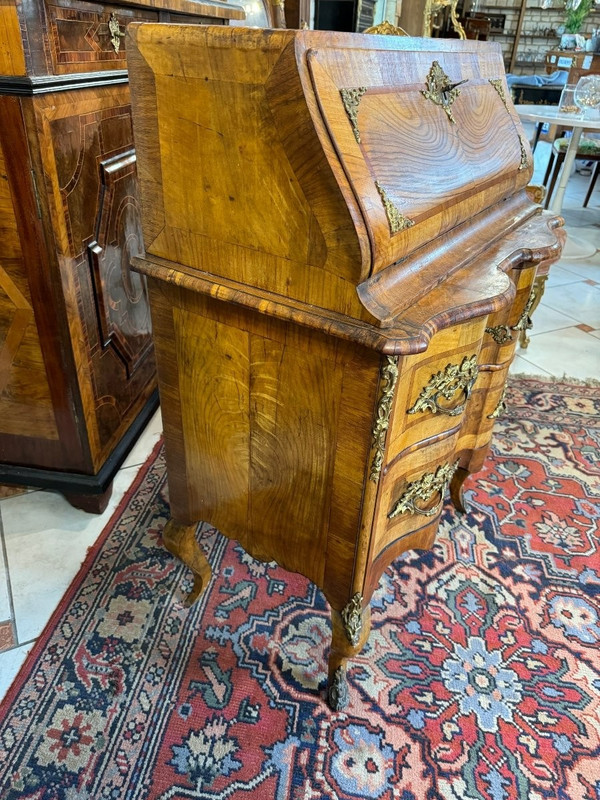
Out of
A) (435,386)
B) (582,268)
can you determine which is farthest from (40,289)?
(582,268)

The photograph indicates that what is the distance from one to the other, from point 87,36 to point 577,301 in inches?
124

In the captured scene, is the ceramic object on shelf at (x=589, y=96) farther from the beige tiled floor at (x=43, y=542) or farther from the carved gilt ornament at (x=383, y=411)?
the carved gilt ornament at (x=383, y=411)

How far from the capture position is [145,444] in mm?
2148

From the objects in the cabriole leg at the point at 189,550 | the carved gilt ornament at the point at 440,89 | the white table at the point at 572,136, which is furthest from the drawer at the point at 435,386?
the white table at the point at 572,136

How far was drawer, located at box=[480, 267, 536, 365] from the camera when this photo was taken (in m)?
1.44

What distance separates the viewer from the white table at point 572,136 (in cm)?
362

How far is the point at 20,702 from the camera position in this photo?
127cm

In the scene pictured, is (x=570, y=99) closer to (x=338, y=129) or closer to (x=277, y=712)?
(x=338, y=129)

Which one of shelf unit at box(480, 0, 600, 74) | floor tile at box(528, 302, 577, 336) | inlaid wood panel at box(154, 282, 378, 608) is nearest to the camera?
inlaid wood panel at box(154, 282, 378, 608)

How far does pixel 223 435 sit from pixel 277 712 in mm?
645

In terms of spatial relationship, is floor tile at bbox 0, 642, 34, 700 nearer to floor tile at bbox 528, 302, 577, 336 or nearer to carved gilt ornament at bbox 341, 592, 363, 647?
carved gilt ornament at bbox 341, 592, 363, 647

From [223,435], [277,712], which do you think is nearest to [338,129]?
[223,435]

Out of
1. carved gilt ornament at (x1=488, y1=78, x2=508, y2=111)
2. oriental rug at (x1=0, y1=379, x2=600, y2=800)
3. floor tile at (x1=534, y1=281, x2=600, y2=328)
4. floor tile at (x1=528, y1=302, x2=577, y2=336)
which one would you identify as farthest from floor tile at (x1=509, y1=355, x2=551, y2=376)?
carved gilt ornament at (x1=488, y1=78, x2=508, y2=111)

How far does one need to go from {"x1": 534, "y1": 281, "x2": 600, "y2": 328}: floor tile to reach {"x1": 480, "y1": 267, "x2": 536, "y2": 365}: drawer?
2086mm
